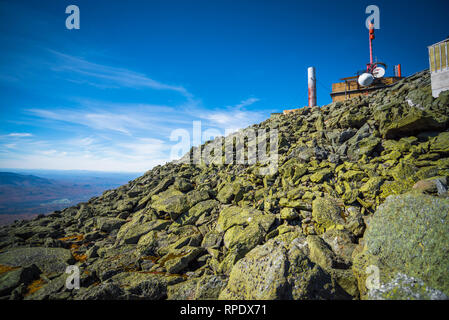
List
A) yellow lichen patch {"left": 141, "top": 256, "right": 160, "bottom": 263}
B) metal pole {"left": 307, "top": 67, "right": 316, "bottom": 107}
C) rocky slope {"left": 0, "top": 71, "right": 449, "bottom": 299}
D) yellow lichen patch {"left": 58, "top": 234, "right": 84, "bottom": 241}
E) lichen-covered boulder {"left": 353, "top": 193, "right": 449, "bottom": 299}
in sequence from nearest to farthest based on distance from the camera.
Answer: lichen-covered boulder {"left": 353, "top": 193, "right": 449, "bottom": 299} → rocky slope {"left": 0, "top": 71, "right": 449, "bottom": 299} → yellow lichen patch {"left": 141, "top": 256, "right": 160, "bottom": 263} → yellow lichen patch {"left": 58, "top": 234, "right": 84, "bottom": 241} → metal pole {"left": 307, "top": 67, "right": 316, "bottom": 107}

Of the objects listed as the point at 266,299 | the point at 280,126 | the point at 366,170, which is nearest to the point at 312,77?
the point at 280,126

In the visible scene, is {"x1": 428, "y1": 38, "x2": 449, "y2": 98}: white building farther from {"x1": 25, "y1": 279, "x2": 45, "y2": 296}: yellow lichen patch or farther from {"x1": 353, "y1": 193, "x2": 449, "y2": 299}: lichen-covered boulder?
{"x1": 25, "y1": 279, "x2": 45, "y2": 296}: yellow lichen patch

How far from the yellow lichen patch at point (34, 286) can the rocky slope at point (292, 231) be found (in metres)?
0.10

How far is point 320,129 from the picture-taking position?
16.7 metres

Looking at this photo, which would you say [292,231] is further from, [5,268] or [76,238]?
[76,238]

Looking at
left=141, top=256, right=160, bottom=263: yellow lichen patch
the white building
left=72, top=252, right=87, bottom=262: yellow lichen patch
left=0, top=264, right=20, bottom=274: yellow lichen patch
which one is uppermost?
the white building

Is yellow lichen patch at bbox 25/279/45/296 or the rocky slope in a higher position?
the rocky slope

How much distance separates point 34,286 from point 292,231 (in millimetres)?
11858

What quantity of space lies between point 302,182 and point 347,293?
6583mm

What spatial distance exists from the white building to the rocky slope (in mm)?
1242

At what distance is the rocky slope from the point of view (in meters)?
5.03

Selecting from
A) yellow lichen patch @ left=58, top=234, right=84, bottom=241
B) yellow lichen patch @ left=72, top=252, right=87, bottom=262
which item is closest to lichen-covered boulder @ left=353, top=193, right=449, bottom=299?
yellow lichen patch @ left=72, top=252, right=87, bottom=262

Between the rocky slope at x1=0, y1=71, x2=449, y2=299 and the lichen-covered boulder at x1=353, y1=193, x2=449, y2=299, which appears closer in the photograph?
the lichen-covered boulder at x1=353, y1=193, x2=449, y2=299

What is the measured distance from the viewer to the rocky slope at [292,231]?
16.5 ft
